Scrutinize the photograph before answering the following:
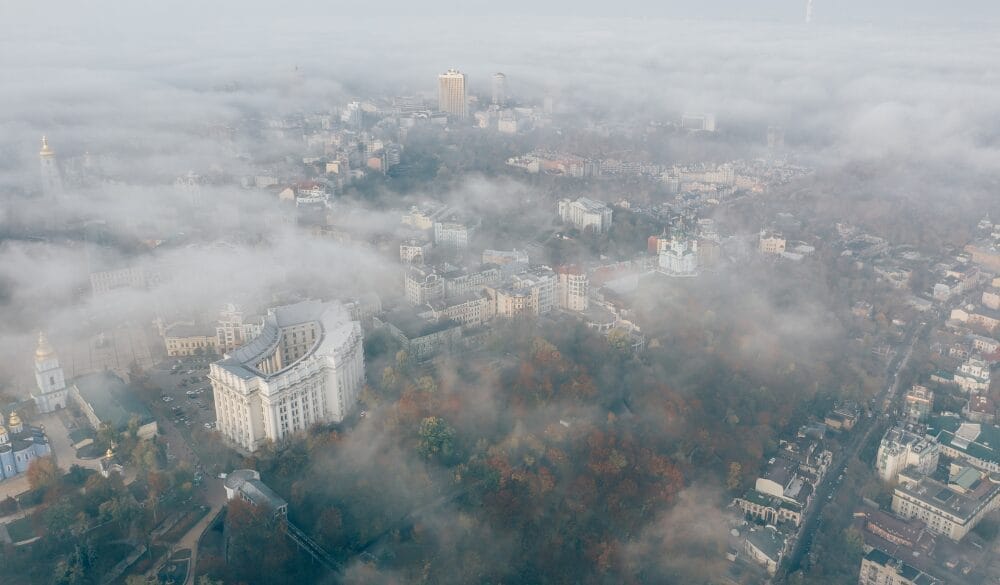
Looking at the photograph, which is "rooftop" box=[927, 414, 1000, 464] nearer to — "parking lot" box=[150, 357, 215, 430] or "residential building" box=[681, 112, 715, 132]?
"parking lot" box=[150, 357, 215, 430]

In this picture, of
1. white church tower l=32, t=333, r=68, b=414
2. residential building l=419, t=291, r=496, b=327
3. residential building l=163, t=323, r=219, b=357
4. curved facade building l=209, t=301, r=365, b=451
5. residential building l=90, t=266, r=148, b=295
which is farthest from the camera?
residential building l=90, t=266, r=148, b=295

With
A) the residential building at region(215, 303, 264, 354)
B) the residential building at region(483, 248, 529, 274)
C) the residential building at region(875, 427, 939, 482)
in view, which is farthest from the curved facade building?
the residential building at region(875, 427, 939, 482)

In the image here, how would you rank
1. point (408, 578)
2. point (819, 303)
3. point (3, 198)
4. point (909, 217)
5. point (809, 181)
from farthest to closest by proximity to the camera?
point (809, 181)
point (909, 217)
point (3, 198)
point (819, 303)
point (408, 578)

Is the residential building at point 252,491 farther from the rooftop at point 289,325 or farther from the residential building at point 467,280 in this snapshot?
the residential building at point 467,280

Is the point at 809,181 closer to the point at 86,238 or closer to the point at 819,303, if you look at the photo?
the point at 819,303

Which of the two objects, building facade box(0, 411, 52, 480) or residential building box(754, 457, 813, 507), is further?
residential building box(754, 457, 813, 507)

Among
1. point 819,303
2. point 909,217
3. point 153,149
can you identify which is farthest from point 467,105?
point 819,303

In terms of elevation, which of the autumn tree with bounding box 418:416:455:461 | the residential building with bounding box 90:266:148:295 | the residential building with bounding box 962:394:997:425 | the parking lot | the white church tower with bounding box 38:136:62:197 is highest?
the white church tower with bounding box 38:136:62:197
